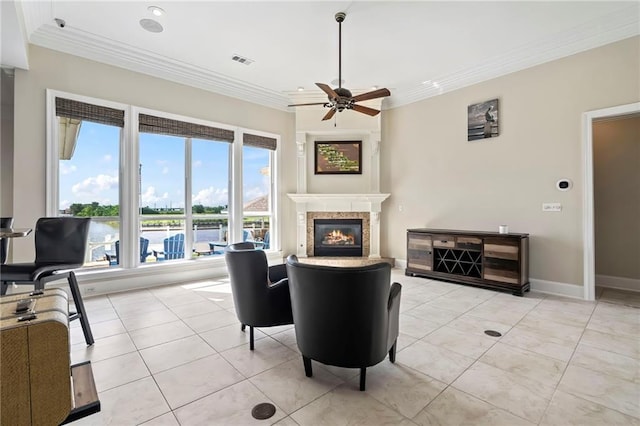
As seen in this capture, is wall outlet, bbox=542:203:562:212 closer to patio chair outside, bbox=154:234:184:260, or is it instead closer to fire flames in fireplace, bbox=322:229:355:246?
fire flames in fireplace, bbox=322:229:355:246

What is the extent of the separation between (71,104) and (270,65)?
2901mm

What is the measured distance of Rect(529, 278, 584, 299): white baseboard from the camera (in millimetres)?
4133

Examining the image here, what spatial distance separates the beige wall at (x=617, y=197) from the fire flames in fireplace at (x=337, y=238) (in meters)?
4.26

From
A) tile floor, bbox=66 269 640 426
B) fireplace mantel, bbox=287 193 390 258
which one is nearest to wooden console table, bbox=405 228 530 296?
tile floor, bbox=66 269 640 426

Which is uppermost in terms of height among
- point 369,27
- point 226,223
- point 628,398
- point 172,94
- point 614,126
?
point 369,27

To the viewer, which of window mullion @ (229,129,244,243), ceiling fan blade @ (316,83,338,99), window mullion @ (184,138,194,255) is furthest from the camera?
window mullion @ (229,129,244,243)

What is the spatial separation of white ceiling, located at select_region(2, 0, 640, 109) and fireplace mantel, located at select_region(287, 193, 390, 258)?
2259 millimetres

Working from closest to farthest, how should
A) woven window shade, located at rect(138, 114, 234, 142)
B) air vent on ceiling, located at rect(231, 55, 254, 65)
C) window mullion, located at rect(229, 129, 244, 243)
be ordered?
air vent on ceiling, located at rect(231, 55, 254, 65) → woven window shade, located at rect(138, 114, 234, 142) → window mullion, located at rect(229, 129, 244, 243)

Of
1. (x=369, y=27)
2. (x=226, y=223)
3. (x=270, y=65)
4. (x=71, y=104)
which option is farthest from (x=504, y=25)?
(x=71, y=104)

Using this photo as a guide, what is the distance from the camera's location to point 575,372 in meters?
2.30

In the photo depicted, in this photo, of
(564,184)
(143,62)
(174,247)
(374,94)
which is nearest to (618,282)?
(564,184)

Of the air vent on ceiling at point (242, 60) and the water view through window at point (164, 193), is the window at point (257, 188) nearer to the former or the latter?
the water view through window at point (164, 193)

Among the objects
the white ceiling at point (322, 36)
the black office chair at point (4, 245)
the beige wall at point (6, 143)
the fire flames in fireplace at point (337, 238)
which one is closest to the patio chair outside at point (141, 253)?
the beige wall at point (6, 143)

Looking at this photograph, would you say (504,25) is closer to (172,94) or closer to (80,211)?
(172,94)
